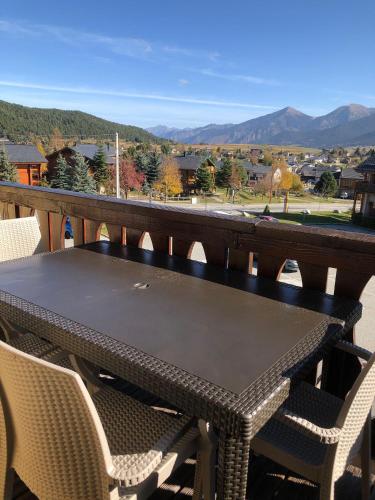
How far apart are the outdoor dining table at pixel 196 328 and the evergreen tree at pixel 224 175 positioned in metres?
47.9

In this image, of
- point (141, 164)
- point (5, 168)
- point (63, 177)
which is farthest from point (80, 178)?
point (141, 164)

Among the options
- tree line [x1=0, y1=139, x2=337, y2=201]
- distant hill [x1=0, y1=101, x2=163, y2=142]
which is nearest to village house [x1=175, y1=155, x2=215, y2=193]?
tree line [x1=0, y1=139, x2=337, y2=201]

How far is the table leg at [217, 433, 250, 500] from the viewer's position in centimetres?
87

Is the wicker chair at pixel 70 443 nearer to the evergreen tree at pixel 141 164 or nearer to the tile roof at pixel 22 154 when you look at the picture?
the tile roof at pixel 22 154

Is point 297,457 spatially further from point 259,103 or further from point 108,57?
point 259,103

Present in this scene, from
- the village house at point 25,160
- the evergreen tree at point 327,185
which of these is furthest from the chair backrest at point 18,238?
the evergreen tree at point 327,185

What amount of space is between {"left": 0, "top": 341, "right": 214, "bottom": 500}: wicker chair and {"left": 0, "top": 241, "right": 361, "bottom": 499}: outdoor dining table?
193mm

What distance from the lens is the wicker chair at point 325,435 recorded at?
1.01 meters

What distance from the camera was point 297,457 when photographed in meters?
1.13

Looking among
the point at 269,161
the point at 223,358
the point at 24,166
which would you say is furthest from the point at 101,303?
the point at 269,161

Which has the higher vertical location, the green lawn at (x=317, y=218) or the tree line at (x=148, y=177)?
the tree line at (x=148, y=177)

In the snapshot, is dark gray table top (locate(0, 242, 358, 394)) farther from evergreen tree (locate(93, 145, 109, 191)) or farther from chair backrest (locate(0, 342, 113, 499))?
evergreen tree (locate(93, 145, 109, 191))

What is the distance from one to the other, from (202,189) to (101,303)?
147 feet

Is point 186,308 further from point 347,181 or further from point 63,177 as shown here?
point 347,181
